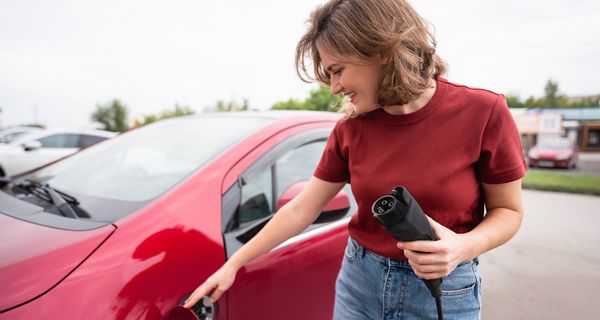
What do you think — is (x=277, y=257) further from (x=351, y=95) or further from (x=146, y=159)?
(x=146, y=159)

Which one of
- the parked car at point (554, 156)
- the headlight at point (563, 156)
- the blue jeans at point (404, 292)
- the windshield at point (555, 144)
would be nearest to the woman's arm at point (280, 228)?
the blue jeans at point (404, 292)

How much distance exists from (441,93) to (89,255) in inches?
44.3

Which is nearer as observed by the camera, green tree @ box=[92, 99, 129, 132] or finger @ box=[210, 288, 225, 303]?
finger @ box=[210, 288, 225, 303]

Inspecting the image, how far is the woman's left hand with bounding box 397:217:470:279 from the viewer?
0.83 meters

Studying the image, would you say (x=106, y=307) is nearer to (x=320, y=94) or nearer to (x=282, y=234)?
(x=282, y=234)

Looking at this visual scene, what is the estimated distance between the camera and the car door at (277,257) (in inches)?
51.4

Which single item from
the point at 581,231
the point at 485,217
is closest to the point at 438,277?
the point at 485,217

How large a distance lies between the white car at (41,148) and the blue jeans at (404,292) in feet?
20.7

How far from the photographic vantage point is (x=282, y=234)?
124cm

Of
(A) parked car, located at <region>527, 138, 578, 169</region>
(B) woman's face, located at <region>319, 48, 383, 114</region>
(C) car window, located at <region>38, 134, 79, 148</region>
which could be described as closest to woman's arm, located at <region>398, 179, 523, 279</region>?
(B) woman's face, located at <region>319, 48, 383, 114</region>

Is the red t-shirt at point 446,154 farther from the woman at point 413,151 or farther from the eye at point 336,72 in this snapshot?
the eye at point 336,72

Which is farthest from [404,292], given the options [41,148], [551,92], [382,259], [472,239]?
[551,92]

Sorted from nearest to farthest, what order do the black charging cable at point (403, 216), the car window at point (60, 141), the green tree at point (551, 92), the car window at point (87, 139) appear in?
the black charging cable at point (403, 216) < the car window at point (60, 141) < the car window at point (87, 139) < the green tree at point (551, 92)

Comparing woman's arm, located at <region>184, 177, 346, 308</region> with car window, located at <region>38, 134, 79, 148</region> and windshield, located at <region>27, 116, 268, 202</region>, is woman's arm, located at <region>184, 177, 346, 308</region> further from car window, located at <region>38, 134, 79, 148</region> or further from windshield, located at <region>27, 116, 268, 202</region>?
car window, located at <region>38, 134, 79, 148</region>
